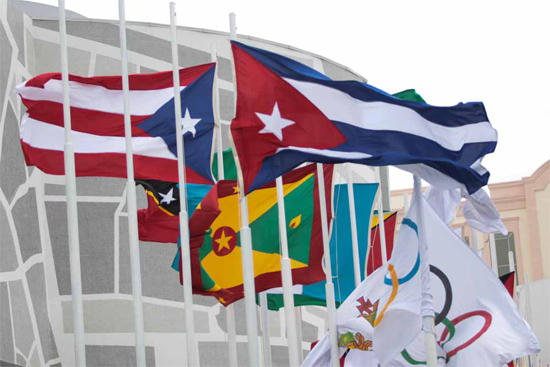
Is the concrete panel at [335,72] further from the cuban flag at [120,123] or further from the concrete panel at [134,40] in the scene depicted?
the cuban flag at [120,123]

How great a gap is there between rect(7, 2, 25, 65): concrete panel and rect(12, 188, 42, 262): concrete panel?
317 cm

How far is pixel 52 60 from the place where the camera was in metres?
24.2

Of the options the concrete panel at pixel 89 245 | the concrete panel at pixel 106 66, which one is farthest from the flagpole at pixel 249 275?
the concrete panel at pixel 106 66

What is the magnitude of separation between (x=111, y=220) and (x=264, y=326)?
266 inches

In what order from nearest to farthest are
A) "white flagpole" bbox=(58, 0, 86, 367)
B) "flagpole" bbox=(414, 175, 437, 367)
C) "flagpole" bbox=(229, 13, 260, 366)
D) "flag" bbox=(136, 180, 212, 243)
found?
"flagpole" bbox=(414, 175, 437, 367) < "flagpole" bbox=(229, 13, 260, 366) < "white flagpole" bbox=(58, 0, 86, 367) < "flag" bbox=(136, 180, 212, 243)

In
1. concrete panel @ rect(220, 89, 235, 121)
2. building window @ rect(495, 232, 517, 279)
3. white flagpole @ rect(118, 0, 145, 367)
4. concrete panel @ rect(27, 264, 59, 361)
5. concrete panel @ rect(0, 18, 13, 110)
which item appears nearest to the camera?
white flagpole @ rect(118, 0, 145, 367)

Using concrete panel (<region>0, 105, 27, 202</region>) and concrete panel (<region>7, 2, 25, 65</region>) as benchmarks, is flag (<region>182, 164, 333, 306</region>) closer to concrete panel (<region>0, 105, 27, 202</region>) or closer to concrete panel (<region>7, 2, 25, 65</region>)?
concrete panel (<region>0, 105, 27, 202</region>)

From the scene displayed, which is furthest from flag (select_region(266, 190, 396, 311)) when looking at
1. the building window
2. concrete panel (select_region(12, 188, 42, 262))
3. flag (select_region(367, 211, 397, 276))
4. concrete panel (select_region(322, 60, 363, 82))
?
the building window

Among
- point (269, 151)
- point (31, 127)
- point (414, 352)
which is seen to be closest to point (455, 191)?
point (414, 352)

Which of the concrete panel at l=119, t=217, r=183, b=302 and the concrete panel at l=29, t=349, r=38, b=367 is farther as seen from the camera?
the concrete panel at l=119, t=217, r=183, b=302

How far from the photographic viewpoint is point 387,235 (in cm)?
2289

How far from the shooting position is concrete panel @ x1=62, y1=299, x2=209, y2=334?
23.5 metres

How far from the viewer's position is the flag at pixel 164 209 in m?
17.1

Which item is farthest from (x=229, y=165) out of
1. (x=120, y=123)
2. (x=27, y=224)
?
(x=27, y=224)
